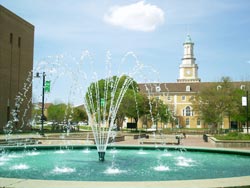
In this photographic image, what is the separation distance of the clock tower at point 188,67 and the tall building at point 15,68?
3097 inches

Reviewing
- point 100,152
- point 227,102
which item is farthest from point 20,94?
point 100,152

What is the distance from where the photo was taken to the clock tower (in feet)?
414

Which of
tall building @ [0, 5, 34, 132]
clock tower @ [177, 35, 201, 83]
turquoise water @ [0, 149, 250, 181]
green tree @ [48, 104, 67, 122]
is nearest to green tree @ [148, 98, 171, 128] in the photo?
green tree @ [48, 104, 67, 122]

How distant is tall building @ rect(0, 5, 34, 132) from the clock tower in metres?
78.7

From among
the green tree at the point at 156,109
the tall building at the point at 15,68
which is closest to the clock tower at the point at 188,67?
the green tree at the point at 156,109

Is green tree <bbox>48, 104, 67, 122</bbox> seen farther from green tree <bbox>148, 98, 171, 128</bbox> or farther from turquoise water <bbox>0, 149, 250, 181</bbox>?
turquoise water <bbox>0, 149, 250, 181</bbox>

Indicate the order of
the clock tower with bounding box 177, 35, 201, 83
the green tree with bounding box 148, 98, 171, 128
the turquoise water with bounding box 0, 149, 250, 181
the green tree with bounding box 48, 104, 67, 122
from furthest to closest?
1. the clock tower with bounding box 177, 35, 201, 83
2. the green tree with bounding box 48, 104, 67, 122
3. the green tree with bounding box 148, 98, 171, 128
4. the turquoise water with bounding box 0, 149, 250, 181

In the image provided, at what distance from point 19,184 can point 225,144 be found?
18.9 metres

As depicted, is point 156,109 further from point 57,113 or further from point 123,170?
point 123,170

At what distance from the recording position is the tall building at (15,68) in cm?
4625

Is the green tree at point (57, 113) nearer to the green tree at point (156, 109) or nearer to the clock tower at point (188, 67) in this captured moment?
the green tree at point (156, 109)

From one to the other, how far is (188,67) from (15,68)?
8584cm

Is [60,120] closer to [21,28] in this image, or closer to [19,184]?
[21,28]

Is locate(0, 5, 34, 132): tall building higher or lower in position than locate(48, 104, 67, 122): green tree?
higher
